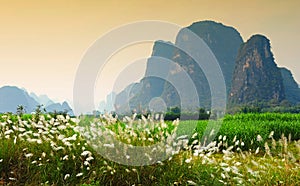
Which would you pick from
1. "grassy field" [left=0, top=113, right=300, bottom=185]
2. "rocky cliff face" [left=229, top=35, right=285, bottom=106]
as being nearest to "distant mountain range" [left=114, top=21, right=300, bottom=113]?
"rocky cliff face" [left=229, top=35, right=285, bottom=106]

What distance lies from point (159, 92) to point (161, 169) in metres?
70.5

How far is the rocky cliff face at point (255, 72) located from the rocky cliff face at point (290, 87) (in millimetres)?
4917

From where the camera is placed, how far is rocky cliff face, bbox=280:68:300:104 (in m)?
74.9

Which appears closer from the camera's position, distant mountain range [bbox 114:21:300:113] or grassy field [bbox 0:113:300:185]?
grassy field [bbox 0:113:300:185]

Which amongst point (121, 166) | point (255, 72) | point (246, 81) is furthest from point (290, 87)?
point (121, 166)

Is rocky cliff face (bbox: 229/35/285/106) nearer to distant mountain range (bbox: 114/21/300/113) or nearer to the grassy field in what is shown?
distant mountain range (bbox: 114/21/300/113)

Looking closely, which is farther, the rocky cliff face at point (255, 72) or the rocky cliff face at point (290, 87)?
the rocky cliff face at point (290, 87)

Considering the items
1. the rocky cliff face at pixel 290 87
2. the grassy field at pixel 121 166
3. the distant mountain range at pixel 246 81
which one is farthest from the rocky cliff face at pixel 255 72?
the grassy field at pixel 121 166

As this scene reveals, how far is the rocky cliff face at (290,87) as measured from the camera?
74.9 meters

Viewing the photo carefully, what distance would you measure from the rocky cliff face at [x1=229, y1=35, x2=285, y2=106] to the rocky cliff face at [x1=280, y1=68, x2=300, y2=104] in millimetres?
4917

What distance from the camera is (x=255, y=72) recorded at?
7425 centimetres

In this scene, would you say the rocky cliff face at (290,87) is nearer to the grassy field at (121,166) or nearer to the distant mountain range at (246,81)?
the distant mountain range at (246,81)

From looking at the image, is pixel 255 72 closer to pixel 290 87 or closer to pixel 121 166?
pixel 290 87

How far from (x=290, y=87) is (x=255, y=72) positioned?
971cm
